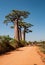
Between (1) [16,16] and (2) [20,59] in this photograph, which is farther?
(1) [16,16]

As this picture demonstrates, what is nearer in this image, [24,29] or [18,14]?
[18,14]

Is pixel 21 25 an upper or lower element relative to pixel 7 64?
upper

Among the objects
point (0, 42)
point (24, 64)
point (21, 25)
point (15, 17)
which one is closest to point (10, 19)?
point (15, 17)

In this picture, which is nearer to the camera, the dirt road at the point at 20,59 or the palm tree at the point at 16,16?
the dirt road at the point at 20,59

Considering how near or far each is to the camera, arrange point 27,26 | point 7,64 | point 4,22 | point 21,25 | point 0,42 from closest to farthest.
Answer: point 7,64 < point 0,42 < point 4,22 < point 21,25 < point 27,26

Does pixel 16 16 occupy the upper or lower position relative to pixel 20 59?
upper

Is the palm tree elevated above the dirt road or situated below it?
above

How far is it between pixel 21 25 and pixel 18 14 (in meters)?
10.2

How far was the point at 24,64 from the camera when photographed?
10047 millimetres

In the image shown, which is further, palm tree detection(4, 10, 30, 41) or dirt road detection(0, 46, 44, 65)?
palm tree detection(4, 10, 30, 41)

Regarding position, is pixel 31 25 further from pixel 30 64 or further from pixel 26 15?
pixel 30 64

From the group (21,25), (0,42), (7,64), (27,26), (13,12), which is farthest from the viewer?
(27,26)

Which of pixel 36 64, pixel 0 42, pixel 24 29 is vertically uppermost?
pixel 24 29

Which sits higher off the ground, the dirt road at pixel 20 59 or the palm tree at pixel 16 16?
the palm tree at pixel 16 16
